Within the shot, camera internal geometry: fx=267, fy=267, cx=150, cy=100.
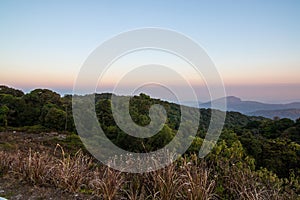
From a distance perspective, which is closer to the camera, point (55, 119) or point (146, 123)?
point (146, 123)

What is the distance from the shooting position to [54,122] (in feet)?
72.1

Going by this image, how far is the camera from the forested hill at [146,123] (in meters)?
12.5

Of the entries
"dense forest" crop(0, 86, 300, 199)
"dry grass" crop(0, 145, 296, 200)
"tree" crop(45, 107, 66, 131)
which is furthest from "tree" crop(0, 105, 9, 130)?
"dry grass" crop(0, 145, 296, 200)

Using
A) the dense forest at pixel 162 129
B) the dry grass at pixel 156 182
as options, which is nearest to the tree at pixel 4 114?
the dense forest at pixel 162 129

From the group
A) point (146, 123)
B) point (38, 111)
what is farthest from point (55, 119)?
point (146, 123)

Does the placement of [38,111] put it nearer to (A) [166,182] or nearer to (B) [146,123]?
(B) [146,123]

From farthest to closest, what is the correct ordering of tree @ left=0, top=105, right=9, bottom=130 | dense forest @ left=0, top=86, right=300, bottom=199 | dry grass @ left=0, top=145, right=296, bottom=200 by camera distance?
tree @ left=0, top=105, right=9, bottom=130 → dense forest @ left=0, top=86, right=300, bottom=199 → dry grass @ left=0, top=145, right=296, bottom=200

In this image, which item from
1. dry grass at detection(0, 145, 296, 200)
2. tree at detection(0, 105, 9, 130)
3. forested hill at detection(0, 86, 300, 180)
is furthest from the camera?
tree at detection(0, 105, 9, 130)

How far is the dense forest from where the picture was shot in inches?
484

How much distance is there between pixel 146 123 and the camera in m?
10.6

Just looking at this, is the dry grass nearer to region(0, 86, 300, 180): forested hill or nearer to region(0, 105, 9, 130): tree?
region(0, 86, 300, 180): forested hill

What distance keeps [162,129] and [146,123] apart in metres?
1.36

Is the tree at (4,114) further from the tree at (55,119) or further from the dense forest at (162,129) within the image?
the tree at (55,119)

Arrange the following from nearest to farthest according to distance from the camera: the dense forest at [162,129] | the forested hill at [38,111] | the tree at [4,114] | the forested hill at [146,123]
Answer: the dense forest at [162,129]
the forested hill at [146,123]
the forested hill at [38,111]
the tree at [4,114]
